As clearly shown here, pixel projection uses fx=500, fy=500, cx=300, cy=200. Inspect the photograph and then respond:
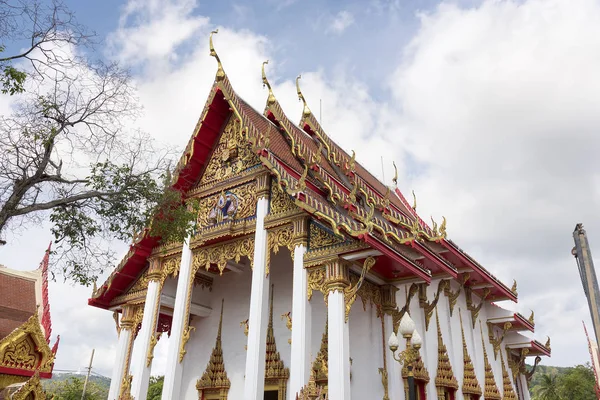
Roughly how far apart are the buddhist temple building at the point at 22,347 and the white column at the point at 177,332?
190 cm

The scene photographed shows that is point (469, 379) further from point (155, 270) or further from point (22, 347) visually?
point (22, 347)

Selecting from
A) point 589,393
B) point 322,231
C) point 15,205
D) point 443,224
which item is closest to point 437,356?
point 443,224

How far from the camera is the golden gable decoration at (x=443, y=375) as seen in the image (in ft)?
30.3

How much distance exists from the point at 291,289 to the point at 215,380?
2.43m

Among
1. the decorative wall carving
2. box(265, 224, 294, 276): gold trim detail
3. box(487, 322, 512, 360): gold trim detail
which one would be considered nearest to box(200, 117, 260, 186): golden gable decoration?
the decorative wall carving

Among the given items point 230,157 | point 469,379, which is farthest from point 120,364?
point 469,379

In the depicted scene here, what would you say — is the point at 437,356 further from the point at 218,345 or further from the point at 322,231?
the point at 218,345

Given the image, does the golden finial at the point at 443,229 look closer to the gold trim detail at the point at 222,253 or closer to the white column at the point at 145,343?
the gold trim detail at the point at 222,253

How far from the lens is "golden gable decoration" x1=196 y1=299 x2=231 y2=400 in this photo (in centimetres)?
995

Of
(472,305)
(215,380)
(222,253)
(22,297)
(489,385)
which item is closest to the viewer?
(22,297)

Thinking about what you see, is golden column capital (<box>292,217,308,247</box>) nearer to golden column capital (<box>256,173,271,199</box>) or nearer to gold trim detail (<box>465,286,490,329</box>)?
golden column capital (<box>256,173,271,199</box>)

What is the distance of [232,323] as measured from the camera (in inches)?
420

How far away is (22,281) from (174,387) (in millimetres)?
3318

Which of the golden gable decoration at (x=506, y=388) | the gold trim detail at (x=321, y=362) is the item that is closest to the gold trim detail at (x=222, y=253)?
the gold trim detail at (x=321, y=362)
